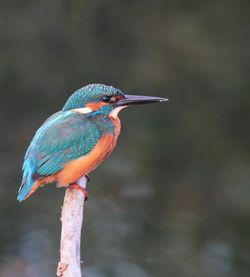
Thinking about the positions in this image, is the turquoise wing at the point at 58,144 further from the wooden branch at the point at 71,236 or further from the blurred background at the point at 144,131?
the blurred background at the point at 144,131

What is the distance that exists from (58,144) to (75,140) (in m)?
0.08

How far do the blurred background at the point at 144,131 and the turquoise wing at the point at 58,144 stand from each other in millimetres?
1941

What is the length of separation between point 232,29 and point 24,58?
4.84ft

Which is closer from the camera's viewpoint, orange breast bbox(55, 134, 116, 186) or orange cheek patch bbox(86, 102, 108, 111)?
orange breast bbox(55, 134, 116, 186)

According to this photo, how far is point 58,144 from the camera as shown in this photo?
4.08m

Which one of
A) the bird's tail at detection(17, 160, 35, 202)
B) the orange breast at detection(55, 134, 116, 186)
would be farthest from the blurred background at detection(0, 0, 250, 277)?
the bird's tail at detection(17, 160, 35, 202)

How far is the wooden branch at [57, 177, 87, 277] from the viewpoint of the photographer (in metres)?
3.08

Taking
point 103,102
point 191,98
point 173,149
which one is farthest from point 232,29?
point 103,102

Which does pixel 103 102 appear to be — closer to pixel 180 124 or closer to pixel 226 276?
pixel 226 276

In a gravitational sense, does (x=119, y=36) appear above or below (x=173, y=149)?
above

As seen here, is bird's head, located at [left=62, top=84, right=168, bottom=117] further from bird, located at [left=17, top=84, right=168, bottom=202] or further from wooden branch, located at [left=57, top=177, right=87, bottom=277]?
wooden branch, located at [left=57, top=177, right=87, bottom=277]

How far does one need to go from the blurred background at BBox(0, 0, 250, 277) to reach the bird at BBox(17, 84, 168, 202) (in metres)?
1.92

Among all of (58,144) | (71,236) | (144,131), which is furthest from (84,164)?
(144,131)

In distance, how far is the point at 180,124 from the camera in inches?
266
